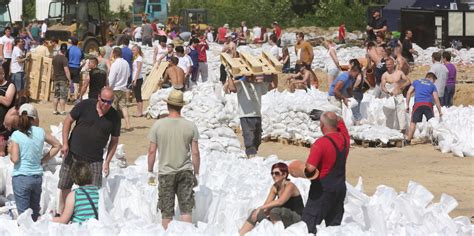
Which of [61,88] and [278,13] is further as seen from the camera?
[278,13]

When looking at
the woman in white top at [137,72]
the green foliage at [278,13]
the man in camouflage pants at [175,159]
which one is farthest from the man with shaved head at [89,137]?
the green foliage at [278,13]

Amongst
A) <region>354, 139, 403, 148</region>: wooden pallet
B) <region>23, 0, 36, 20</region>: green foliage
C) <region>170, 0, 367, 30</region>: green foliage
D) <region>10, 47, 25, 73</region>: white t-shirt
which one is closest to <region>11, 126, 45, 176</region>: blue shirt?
<region>354, 139, 403, 148</region>: wooden pallet

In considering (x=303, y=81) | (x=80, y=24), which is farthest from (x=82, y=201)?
(x=80, y=24)

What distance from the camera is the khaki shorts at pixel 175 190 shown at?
9.85m

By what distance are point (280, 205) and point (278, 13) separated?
5316cm

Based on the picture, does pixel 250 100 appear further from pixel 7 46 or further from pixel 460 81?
pixel 460 81

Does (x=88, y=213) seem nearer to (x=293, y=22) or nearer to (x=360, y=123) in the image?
(x=360, y=123)

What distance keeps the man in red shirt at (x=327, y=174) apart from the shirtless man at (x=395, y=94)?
945 cm

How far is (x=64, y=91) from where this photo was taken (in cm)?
2077

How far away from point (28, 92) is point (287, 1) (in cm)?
3977

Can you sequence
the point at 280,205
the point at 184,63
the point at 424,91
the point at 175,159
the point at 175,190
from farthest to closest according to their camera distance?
the point at 184,63 → the point at 424,91 → the point at 175,190 → the point at 175,159 → the point at 280,205

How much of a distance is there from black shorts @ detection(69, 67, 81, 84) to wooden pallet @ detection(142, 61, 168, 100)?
2.06 metres

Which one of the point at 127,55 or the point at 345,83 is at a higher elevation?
the point at 127,55

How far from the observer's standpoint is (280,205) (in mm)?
9281
